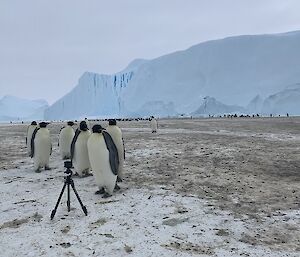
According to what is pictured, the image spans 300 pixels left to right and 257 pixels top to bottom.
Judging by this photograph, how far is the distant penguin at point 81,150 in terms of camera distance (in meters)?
8.61

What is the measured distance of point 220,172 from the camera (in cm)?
920

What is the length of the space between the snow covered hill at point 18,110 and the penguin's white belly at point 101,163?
81.2 m

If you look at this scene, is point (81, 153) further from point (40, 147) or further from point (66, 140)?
point (66, 140)

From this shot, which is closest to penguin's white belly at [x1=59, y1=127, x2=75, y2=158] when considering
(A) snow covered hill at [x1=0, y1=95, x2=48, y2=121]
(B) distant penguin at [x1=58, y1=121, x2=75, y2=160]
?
(B) distant penguin at [x1=58, y1=121, x2=75, y2=160]

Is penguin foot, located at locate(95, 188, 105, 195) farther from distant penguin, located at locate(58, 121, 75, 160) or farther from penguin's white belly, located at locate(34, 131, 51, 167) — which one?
distant penguin, located at locate(58, 121, 75, 160)

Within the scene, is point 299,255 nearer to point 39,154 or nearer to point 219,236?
point 219,236

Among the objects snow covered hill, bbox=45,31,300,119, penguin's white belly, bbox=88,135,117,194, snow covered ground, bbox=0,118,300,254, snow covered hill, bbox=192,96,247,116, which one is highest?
snow covered hill, bbox=45,31,300,119

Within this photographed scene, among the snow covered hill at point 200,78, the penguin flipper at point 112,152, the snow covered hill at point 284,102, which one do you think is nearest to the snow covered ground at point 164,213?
the penguin flipper at point 112,152

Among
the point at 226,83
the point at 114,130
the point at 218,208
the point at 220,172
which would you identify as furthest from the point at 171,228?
the point at 226,83

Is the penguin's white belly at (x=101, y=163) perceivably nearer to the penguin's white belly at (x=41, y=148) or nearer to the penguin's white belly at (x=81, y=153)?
the penguin's white belly at (x=81, y=153)

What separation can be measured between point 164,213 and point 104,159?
1616 millimetres

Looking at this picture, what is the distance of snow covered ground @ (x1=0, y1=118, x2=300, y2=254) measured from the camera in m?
4.88

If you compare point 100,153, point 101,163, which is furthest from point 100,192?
point 100,153

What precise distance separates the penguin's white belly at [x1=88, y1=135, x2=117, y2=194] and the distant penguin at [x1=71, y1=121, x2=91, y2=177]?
56.9 inches
